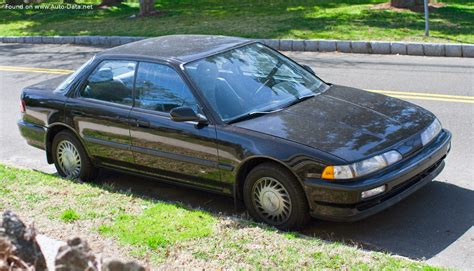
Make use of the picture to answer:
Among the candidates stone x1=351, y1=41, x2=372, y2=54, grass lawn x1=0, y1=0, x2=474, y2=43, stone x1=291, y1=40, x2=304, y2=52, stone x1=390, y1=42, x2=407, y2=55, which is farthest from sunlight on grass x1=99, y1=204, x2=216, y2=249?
stone x1=291, y1=40, x2=304, y2=52

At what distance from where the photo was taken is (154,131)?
689 cm

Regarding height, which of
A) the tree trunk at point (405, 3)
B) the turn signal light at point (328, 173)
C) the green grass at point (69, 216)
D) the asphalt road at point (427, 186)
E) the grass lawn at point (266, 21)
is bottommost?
the asphalt road at point (427, 186)

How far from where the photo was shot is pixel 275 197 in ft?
20.0

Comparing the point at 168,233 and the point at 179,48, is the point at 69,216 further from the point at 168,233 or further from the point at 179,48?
the point at 179,48

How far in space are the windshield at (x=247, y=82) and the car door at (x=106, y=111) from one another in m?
0.81

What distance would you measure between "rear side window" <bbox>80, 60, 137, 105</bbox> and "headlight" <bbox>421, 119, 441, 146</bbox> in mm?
2812

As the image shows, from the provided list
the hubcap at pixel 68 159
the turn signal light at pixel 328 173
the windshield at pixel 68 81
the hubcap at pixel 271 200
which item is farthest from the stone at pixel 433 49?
the turn signal light at pixel 328 173

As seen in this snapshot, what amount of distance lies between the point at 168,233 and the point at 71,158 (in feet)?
8.14

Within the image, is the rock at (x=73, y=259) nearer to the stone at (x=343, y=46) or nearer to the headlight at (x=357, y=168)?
the headlight at (x=357, y=168)

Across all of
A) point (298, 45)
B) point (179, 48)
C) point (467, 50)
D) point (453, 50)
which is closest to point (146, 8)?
point (298, 45)

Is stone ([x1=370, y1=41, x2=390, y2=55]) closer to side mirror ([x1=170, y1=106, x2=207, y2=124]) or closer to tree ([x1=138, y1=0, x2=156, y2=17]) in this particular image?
side mirror ([x1=170, y1=106, x2=207, y2=124])

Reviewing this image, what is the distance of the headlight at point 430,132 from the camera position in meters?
6.32

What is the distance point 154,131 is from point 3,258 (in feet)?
10.00

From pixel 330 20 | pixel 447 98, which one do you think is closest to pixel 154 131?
pixel 447 98
